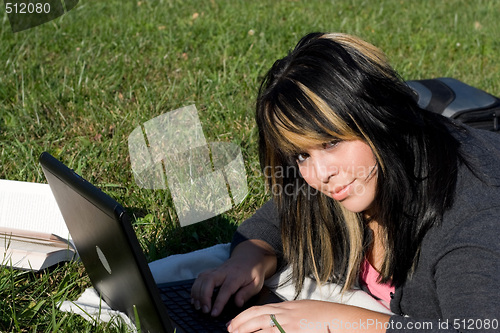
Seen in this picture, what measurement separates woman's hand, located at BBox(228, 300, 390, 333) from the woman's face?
35cm

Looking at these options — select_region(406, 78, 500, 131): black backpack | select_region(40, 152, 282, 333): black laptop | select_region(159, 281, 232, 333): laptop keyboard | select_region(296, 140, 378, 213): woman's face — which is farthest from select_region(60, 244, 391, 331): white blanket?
select_region(406, 78, 500, 131): black backpack

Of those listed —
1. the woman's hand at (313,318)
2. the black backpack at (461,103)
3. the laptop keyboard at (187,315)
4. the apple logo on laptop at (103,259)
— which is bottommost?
the laptop keyboard at (187,315)

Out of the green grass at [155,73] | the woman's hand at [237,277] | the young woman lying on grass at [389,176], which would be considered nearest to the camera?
the young woman lying on grass at [389,176]

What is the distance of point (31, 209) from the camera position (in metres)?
2.79

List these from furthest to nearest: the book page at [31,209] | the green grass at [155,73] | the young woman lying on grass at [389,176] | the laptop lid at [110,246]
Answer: the green grass at [155,73] → the book page at [31,209] → the young woman lying on grass at [389,176] → the laptop lid at [110,246]

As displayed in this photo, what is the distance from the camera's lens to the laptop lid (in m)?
1.61

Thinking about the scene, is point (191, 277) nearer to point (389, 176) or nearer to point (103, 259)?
point (103, 259)

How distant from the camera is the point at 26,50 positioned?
486cm

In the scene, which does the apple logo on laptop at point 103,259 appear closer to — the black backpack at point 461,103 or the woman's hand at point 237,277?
the woman's hand at point 237,277

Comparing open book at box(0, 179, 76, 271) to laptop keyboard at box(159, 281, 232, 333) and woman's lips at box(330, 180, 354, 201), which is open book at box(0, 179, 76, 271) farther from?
woman's lips at box(330, 180, 354, 201)

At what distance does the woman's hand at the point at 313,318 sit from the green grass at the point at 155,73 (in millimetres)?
585

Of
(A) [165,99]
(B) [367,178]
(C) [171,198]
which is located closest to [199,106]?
(A) [165,99]

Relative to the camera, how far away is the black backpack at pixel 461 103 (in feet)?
10.2

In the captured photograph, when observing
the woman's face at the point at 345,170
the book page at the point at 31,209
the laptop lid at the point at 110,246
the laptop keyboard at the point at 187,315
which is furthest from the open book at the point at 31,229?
the woman's face at the point at 345,170
